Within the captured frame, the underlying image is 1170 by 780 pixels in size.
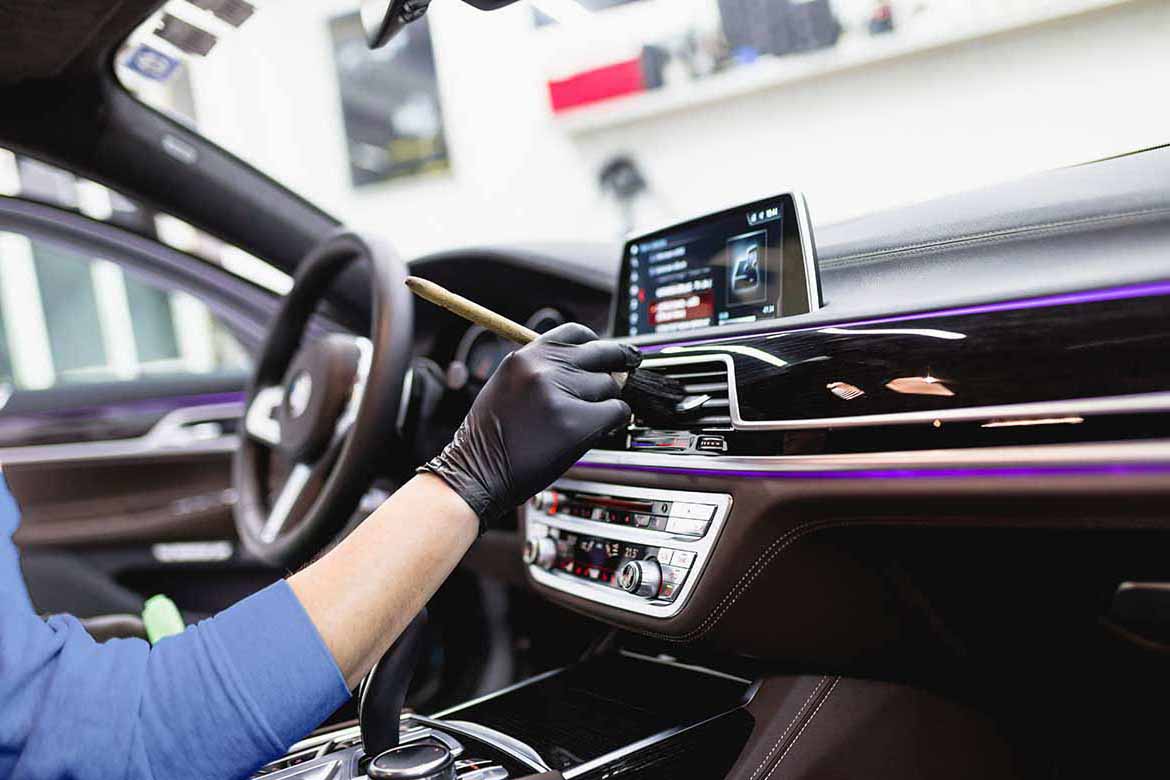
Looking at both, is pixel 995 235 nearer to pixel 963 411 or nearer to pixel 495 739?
pixel 963 411

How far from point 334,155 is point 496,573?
210 centimetres

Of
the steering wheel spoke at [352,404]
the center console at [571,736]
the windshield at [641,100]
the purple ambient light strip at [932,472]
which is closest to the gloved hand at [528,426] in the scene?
the purple ambient light strip at [932,472]

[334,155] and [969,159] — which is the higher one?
[334,155]

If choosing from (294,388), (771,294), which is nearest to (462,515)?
(771,294)

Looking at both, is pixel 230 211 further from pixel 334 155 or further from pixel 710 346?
pixel 334 155

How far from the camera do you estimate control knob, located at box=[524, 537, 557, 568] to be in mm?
1162

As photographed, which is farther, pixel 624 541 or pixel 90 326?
pixel 90 326

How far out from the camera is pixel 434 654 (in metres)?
1.63

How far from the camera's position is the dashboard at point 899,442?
71cm

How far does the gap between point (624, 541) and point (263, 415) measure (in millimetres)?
753

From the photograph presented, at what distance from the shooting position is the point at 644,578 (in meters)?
0.98

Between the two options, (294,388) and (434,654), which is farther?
(434,654)

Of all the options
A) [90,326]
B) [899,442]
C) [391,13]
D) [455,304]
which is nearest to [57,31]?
[391,13]

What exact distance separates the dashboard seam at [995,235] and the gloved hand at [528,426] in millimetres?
426
